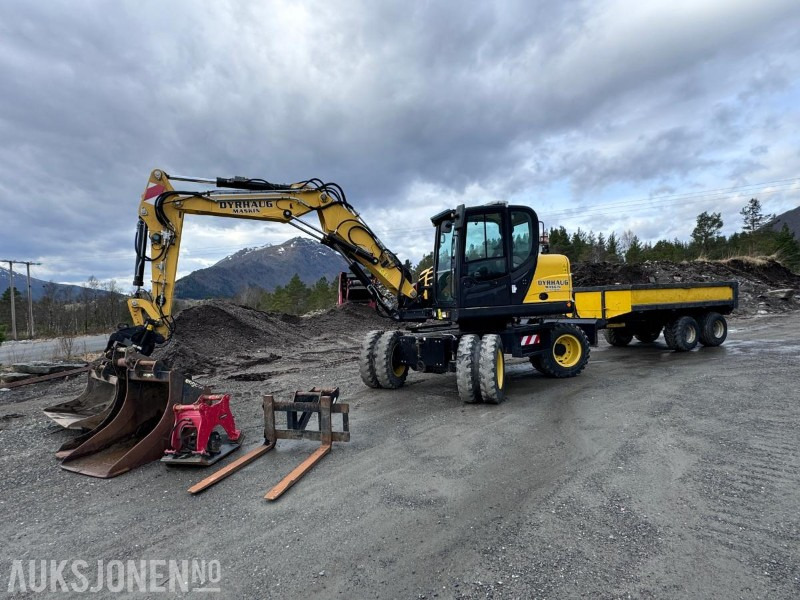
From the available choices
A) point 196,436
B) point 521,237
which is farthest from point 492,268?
point 196,436

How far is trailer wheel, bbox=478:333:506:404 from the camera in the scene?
681 cm

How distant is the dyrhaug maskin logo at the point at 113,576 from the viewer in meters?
2.90

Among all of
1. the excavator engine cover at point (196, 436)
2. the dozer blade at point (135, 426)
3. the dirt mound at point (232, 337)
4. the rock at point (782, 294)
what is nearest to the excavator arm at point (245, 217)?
the dozer blade at point (135, 426)

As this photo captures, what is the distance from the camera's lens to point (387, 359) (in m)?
8.14

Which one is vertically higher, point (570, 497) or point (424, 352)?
point (424, 352)

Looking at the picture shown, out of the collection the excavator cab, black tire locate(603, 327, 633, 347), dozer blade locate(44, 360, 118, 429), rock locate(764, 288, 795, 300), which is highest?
the excavator cab

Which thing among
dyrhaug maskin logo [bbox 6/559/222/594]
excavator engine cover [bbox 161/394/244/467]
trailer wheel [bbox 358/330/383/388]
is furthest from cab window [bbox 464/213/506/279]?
dyrhaug maskin logo [bbox 6/559/222/594]

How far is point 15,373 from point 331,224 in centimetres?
866

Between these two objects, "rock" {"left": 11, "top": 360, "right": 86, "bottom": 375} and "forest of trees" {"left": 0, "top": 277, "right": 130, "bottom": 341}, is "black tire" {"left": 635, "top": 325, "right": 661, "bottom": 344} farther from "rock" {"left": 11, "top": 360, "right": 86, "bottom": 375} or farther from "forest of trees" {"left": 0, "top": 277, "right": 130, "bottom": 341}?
"forest of trees" {"left": 0, "top": 277, "right": 130, "bottom": 341}

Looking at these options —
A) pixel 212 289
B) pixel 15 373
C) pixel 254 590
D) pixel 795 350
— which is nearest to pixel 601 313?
pixel 795 350

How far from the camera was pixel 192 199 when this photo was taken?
6.81m

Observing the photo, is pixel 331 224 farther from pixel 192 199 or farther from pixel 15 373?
pixel 15 373

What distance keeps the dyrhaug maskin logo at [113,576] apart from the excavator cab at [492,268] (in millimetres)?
5500

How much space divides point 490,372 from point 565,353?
317 centimetres
